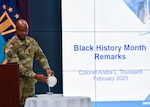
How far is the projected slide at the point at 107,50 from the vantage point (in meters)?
5.29

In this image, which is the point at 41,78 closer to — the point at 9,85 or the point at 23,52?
the point at 23,52

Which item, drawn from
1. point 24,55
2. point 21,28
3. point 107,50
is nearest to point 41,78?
point 24,55

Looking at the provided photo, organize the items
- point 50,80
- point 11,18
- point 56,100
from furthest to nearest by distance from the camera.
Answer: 1. point 11,18
2. point 50,80
3. point 56,100

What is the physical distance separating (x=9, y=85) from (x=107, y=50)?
2467 millimetres

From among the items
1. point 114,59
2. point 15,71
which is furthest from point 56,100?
point 114,59

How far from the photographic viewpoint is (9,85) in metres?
3.04

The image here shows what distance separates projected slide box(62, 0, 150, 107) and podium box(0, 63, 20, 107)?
2273mm

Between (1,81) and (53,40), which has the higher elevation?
(53,40)

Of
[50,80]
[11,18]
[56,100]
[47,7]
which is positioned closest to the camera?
[56,100]

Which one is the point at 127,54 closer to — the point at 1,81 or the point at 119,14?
the point at 119,14

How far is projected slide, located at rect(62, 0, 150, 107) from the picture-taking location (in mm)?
5293

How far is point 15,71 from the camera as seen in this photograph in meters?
3.05

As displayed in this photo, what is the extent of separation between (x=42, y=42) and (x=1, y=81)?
2.56m

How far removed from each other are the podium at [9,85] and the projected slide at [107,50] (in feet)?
7.46
